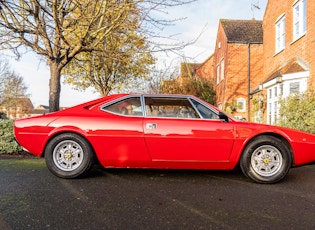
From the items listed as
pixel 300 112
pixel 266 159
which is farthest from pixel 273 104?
pixel 266 159

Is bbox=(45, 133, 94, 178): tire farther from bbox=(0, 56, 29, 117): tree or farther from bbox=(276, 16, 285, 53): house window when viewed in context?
bbox=(0, 56, 29, 117): tree

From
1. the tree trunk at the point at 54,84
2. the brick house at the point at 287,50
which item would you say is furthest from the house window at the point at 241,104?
the tree trunk at the point at 54,84

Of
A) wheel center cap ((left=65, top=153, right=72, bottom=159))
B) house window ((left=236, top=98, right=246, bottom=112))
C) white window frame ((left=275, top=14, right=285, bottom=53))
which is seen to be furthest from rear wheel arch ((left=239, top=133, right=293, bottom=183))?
house window ((left=236, top=98, right=246, bottom=112))

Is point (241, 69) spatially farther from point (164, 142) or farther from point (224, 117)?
point (164, 142)

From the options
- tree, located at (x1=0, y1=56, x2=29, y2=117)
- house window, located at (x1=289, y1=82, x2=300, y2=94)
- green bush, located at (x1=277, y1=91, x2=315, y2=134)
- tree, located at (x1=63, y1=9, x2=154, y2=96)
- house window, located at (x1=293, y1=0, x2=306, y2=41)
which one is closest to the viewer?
green bush, located at (x1=277, y1=91, x2=315, y2=134)

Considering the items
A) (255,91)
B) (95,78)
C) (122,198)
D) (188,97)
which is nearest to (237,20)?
(255,91)

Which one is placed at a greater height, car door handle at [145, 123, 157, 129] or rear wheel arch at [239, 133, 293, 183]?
car door handle at [145, 123, 157, 129]

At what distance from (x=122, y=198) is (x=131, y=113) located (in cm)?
146

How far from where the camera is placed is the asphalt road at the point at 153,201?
104 inches

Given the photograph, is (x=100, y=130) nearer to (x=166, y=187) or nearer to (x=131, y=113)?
(x=131, y=113)

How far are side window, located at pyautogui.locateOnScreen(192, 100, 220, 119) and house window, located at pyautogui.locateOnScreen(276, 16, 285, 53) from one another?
10.2m

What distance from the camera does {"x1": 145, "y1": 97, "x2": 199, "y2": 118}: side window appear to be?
174 inches

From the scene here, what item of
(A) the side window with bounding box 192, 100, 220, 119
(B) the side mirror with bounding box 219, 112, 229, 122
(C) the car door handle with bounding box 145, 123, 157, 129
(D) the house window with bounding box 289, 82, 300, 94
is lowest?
(C) the car door handle with bounding box 145, 123, 157, 129

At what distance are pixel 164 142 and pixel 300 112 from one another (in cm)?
586
